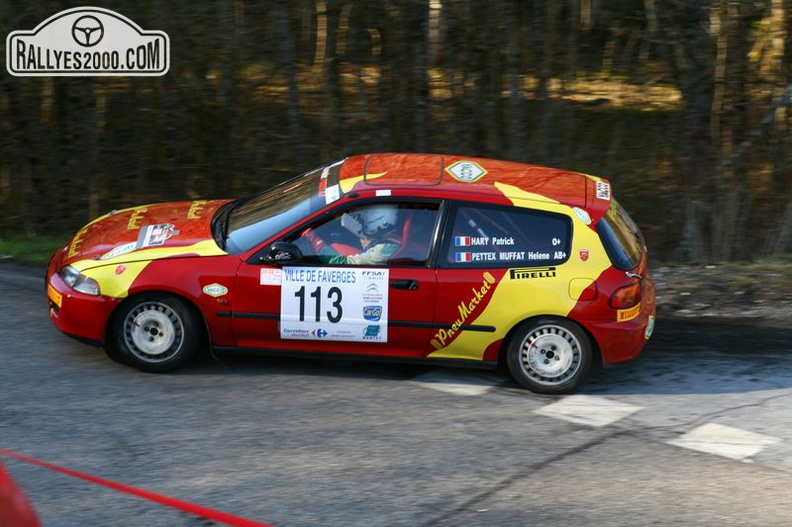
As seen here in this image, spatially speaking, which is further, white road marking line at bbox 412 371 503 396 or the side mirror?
white road marking line at bbox 412 371 503 396

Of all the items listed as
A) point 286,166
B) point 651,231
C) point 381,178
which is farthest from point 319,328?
point 651,231

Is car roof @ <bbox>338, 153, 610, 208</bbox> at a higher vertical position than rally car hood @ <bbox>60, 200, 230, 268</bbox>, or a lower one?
higher

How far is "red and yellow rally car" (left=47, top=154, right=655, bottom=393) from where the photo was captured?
298 inches

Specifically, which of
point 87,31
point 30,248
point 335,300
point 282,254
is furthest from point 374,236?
point 87,31

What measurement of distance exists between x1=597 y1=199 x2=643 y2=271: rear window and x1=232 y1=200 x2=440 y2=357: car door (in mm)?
1247

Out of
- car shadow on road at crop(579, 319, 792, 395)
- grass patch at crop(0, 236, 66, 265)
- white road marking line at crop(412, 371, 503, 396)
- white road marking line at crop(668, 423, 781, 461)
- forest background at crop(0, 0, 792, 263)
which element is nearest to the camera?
white road marking line at crop(668, 423, 781, 461)

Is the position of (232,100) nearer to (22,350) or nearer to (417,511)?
(22,350)

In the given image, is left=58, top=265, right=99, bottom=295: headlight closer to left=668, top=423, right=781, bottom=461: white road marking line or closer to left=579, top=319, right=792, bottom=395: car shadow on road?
left=579, top=319, right=792, bottom=395: car shadow on road

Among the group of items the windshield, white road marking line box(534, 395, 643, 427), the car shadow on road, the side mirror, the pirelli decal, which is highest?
the windshield

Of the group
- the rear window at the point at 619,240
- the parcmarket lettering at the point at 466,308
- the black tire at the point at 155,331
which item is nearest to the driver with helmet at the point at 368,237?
the parcmarket lettering at the point at 466,308

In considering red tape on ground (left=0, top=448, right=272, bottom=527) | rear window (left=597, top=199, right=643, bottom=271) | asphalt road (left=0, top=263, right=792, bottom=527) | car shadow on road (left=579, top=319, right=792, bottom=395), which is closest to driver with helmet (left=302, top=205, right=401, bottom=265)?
asphalt road (left=0, top=263, right=792, bottom=527)

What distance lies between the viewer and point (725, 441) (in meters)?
6.96

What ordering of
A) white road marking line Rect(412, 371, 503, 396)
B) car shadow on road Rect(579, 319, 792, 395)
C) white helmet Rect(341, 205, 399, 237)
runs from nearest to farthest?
1. white helmet Rect(341, 205, 399, 237)
2. white road marking line Rect(412, 371, 503, 396)
3. car shadow on road Rect(579, 319, 792, 395)

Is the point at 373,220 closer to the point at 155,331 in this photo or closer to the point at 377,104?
the point at 155,331
